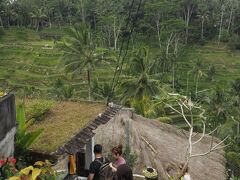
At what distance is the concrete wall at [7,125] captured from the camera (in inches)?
225

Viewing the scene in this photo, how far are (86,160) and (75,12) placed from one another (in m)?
60.8

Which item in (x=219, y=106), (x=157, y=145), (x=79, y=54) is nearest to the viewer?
(x=157, y=145)

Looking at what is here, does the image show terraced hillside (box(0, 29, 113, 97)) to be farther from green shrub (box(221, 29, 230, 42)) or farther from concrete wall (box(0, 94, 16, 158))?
concrete wall (box(0, 94, 16, 158))

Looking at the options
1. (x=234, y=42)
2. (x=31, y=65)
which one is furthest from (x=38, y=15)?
(x=234, y=42)

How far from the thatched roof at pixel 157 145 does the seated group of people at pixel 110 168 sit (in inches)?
223

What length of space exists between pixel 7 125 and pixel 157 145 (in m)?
7.93

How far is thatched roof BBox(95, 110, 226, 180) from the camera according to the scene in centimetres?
1217

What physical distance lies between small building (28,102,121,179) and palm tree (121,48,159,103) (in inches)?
518

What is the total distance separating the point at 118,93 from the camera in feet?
83.0

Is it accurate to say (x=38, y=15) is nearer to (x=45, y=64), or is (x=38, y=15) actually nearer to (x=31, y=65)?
(x=31, y=65)

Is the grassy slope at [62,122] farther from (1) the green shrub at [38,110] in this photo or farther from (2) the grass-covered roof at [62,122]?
(1) the green shrub at [38,110]

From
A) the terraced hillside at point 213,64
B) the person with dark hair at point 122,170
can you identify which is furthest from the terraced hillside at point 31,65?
the person with dark hair at point 122,170

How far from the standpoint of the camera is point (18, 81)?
4381 centimetres

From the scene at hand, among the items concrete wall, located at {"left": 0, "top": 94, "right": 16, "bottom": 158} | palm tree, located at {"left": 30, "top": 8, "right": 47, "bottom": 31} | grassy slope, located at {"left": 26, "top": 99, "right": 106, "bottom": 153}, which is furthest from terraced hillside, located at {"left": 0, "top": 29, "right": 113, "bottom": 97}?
concrete wall, located at {"left": 0, "top": 94, "right": 16, "bottom": 158}
